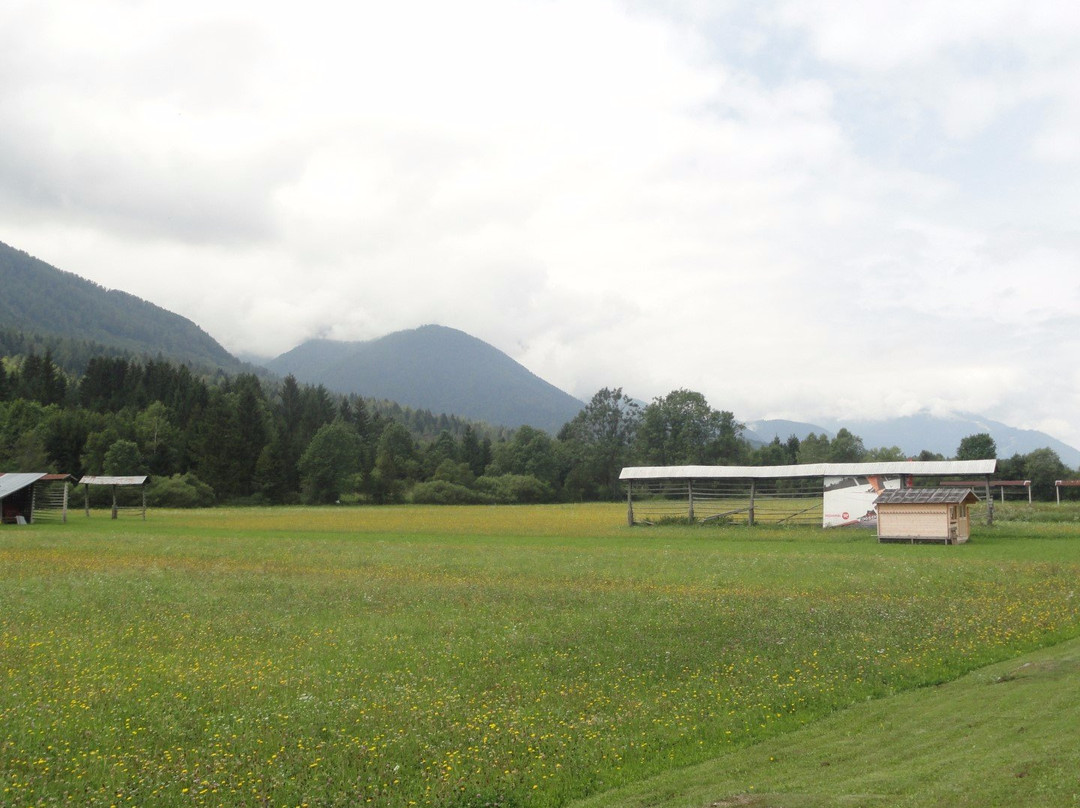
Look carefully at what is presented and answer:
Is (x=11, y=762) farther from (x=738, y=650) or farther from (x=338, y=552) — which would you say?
(x=338, y=552)

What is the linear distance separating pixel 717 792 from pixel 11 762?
28.3 feet

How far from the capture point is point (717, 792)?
8766mm

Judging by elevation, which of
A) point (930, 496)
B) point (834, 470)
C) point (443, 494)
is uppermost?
point (834, 470)

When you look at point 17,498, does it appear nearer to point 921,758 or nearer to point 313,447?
point 313,447

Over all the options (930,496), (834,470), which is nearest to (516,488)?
(834,470)

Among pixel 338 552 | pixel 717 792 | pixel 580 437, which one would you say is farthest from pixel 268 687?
pixel 580 437

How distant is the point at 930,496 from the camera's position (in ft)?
134

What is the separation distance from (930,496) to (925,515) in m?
1.24

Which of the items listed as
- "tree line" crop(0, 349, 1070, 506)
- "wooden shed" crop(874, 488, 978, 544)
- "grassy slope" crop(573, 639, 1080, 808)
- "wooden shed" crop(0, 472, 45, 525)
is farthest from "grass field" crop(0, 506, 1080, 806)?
"tree line" crop(0, 349, 1070, 506)

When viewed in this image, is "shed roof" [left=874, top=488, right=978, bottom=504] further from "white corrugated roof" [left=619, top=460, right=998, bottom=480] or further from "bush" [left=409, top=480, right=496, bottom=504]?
"bush" [left=409, top=480, right=496, bottom=504]

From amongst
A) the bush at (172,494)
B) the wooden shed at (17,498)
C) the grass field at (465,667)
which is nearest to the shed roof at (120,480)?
the wooden shed at (17,498)

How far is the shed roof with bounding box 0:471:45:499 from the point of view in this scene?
6094 cm

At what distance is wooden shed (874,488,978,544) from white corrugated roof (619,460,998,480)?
726 centimetres

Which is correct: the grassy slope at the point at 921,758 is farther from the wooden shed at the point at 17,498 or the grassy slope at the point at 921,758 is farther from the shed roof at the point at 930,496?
the wooden shed at the point at 17,498
